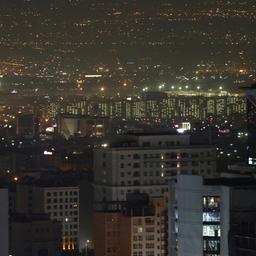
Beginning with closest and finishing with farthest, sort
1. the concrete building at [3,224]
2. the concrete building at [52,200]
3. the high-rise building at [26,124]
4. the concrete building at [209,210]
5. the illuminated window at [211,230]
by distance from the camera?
the concrete building at [3,224] < the concrete building at [209,210] < the illuminated window at [211,230] < the concrete building at [52,200] < the high-rise building at [26,124]

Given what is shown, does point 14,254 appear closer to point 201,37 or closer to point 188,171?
point 188,171

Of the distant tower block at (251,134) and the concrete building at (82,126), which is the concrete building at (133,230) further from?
the concrete building at (82,126)

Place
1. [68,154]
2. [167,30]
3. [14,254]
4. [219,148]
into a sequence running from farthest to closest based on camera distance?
[167,30]
[68,154]
[219,148]
[14,254]

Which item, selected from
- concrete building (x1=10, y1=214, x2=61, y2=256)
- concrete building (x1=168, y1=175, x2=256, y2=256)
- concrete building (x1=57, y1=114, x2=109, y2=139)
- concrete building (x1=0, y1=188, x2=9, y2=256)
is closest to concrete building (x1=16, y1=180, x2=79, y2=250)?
concrete building (x1=10, y1=214, x2=61, y2=256)

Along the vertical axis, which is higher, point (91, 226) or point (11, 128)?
point (11, 128)

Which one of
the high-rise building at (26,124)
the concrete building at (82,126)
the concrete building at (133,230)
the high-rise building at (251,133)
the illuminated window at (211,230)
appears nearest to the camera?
the illuminated window at (211,230)

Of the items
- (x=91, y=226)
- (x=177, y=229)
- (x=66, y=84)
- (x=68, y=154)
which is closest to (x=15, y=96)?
(x=66, y=84)

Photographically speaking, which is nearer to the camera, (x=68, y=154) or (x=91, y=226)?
(x=91, y=226)

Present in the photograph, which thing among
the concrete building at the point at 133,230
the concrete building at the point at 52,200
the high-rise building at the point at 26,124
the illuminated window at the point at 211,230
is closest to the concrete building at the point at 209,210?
the illuminated window at the point at 211,230
